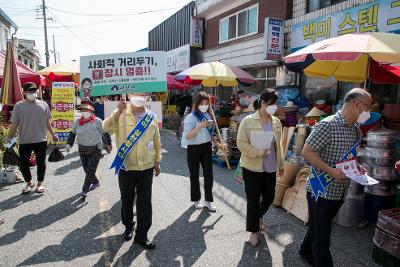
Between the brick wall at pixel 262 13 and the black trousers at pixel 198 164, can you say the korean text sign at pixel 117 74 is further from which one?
the brick wall at pixel 262 13

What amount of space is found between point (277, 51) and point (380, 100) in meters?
3.66

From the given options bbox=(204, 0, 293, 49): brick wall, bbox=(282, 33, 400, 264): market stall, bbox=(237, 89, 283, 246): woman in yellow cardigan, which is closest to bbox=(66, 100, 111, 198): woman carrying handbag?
bbox=(237, 89, 283, 246): woman in yellow cardigan

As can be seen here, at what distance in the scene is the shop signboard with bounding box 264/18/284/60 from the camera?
32.3 feet

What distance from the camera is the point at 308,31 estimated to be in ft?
29.7

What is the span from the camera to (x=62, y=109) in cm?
1040

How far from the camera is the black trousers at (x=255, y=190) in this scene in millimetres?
3941

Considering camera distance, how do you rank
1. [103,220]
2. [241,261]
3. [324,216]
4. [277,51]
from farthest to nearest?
[277,51], [103,220], [241,261], [324,216]

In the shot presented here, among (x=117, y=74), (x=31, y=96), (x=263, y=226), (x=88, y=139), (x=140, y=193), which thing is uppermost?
(x=117, y=74)

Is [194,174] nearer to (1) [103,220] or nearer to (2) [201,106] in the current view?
(2) [201,106]

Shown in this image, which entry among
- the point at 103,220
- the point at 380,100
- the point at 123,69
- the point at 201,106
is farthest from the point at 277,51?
the point at 103,220

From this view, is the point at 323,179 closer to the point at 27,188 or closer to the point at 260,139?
the point at 260,139

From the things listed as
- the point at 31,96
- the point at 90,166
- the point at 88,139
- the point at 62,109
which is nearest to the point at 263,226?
the point at 90,166

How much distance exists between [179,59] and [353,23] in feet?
41.5

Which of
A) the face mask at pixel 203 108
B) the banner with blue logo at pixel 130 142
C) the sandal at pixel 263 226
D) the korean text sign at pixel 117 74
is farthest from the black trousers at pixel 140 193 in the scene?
the sandal at pixel 263 226
